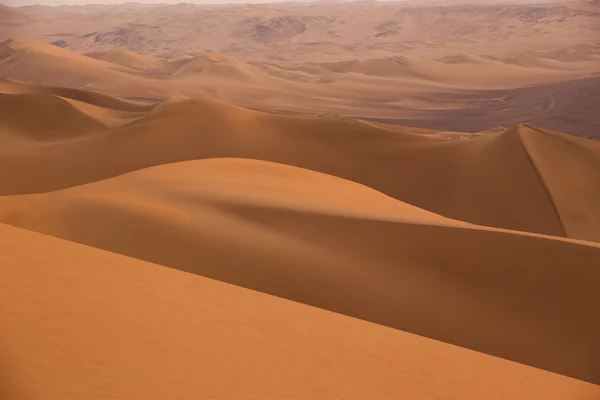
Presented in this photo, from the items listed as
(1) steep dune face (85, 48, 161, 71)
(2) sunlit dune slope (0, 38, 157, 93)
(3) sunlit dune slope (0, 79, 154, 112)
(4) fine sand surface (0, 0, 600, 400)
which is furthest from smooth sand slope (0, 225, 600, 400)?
(1) steep dune face (85, 48, 161, 71)

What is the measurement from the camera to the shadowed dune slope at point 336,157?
294 inches

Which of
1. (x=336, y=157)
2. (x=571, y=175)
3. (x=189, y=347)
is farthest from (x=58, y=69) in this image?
(x=189, y=347)

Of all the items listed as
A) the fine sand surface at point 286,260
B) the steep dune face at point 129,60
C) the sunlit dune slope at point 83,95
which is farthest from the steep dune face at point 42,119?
the steep dune face at point 129,60

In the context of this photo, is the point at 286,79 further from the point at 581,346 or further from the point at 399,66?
the point at 581,346

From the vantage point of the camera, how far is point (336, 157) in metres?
8.73

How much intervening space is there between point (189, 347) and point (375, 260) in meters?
1.74

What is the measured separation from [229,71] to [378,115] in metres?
8.91

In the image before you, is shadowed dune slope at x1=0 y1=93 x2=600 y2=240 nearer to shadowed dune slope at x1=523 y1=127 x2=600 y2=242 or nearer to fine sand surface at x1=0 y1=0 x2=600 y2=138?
shadowed dune slope at x1=523 y1=127 x2=600 y2=242

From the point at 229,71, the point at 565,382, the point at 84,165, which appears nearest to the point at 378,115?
the point at 229,71

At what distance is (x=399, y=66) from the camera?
2647 cm

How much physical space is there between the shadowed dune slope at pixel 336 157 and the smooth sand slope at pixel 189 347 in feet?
19.0

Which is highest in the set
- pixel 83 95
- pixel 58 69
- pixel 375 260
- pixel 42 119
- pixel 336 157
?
pixel 375 260

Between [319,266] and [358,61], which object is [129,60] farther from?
[319,266]

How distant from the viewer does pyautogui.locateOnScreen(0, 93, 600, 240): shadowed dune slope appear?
294 inches
